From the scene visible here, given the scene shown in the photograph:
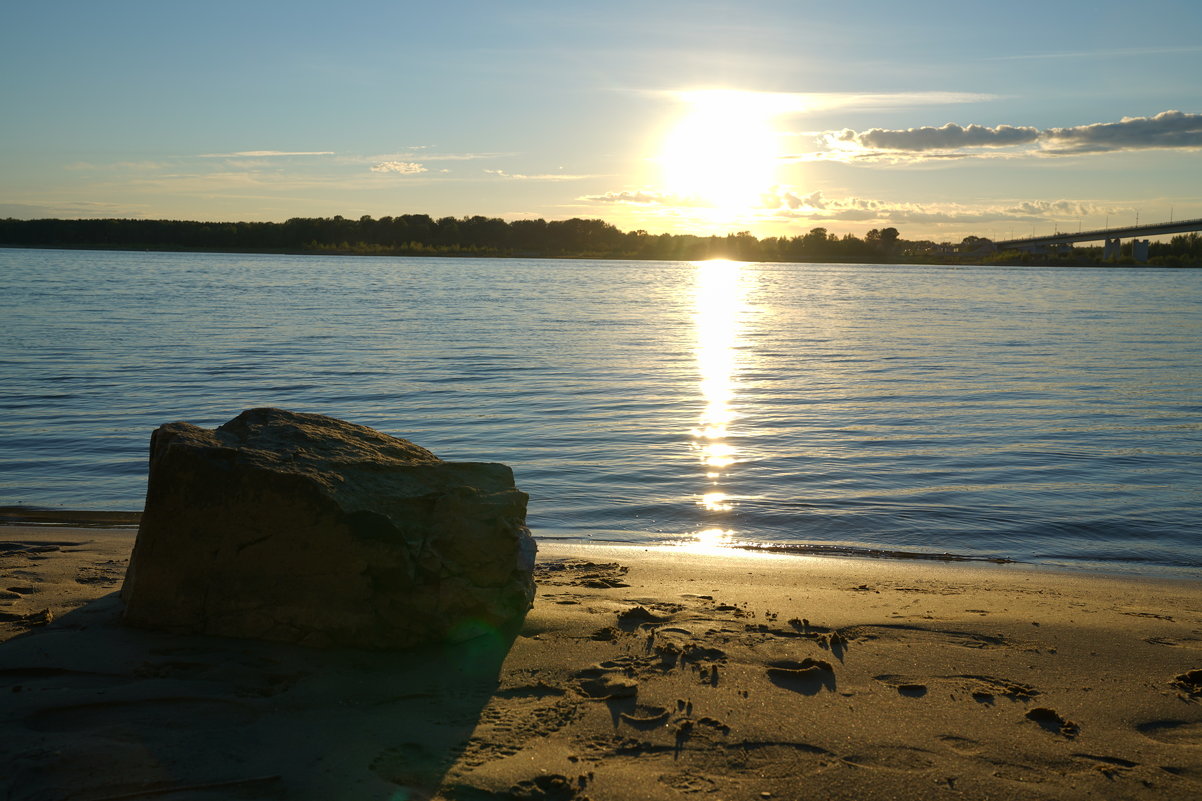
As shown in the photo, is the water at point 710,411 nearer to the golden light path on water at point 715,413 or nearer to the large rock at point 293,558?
the golden light path on water at point 715,413

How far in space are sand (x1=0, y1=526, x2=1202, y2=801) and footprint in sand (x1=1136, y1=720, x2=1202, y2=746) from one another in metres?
0.01

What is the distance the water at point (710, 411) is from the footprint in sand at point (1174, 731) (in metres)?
3.31

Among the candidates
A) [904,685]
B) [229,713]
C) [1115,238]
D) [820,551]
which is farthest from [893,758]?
[1115,238]

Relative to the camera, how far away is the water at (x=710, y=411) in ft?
25.2

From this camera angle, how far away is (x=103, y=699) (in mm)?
3424

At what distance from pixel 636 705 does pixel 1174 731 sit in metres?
1.96

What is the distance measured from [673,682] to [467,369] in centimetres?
1434

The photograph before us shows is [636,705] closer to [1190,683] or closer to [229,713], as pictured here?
[229,713]

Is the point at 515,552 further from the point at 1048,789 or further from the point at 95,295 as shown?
the point at 95,295

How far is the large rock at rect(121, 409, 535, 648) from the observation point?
399cm

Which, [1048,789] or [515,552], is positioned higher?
[515,552]

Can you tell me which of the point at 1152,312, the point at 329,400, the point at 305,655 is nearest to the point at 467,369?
the point at 329,400

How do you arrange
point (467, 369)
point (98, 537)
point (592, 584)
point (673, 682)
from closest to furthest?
point (673, 682) → point (592, 584) → point (98, 537) → point (467, 369)

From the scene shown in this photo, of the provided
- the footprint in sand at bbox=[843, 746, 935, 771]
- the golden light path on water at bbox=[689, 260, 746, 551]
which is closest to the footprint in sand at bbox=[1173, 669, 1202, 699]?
the footprint in sand at bbox=[843, 746, 935, 771]
